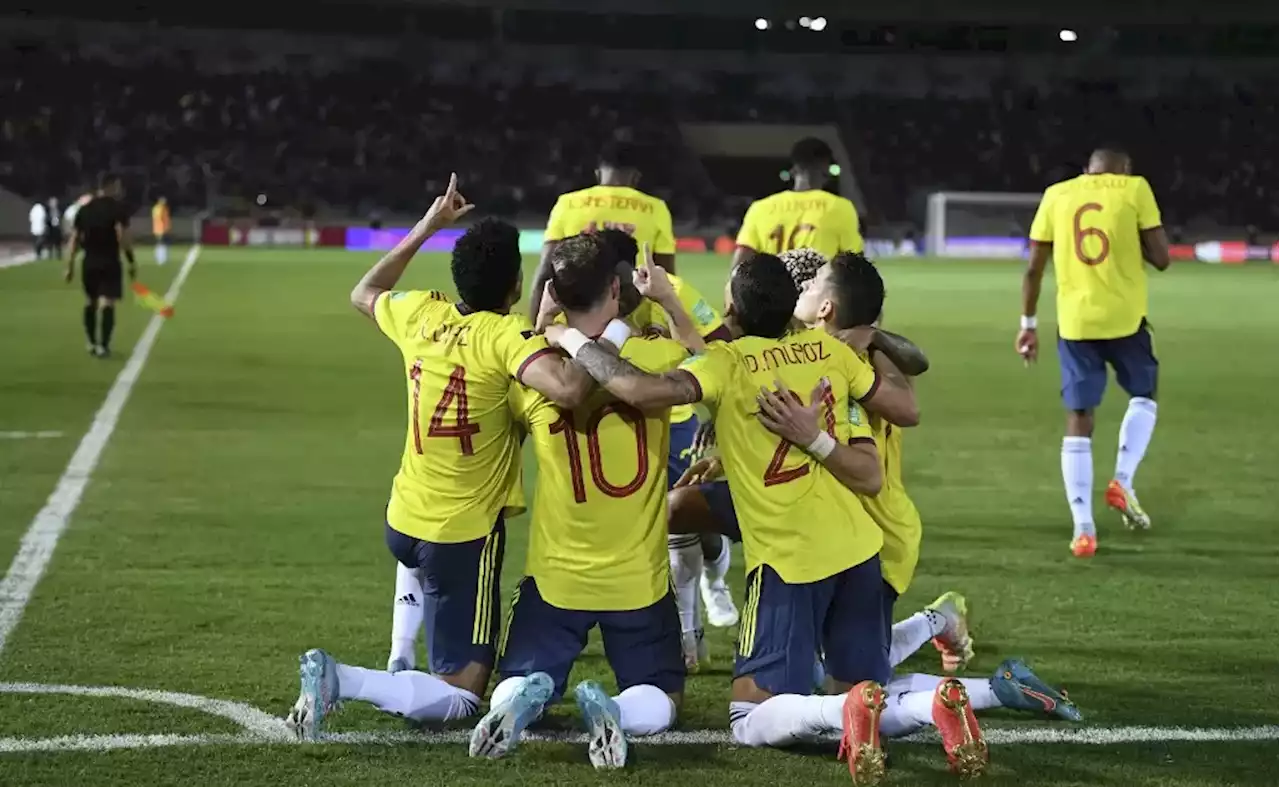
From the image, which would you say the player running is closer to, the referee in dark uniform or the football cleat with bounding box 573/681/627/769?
the football cleat with bounding box 573/681/627/769

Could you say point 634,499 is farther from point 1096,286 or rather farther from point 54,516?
point 54,516

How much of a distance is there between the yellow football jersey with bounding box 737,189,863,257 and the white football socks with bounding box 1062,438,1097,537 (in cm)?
160

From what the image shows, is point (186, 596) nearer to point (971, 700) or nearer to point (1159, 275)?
point (971, 700)

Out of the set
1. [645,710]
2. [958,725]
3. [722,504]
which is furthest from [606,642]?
Result: [958,725]

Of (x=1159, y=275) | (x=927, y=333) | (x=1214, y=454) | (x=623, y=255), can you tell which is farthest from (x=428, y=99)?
(x=623, y=255)

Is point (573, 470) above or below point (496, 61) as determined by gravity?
below

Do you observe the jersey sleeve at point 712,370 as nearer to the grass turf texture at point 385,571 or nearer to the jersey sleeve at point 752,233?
the grass turf texture at point 385,571

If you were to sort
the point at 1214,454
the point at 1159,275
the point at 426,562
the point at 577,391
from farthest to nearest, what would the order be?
the point at 1159,275 → the point at 1214,454 → the point at 426,562 → the point at 577,391

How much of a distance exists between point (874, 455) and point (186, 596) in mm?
3405

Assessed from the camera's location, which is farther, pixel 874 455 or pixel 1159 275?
pixel 1159 275

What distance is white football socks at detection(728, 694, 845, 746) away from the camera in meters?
4.48

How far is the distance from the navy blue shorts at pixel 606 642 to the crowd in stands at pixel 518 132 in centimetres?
4722

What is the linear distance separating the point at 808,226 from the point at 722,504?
12.2 feet

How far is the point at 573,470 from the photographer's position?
15.8 ft
